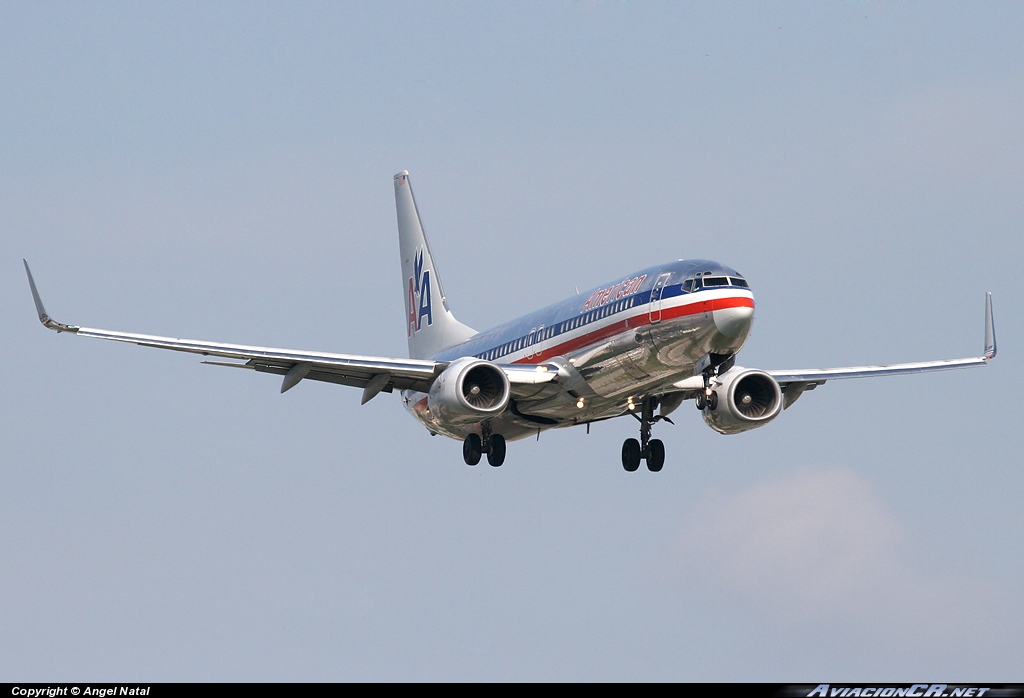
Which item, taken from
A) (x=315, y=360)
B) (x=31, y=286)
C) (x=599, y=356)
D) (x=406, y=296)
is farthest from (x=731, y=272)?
(x=406, y=296)

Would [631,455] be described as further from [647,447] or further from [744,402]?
[744,402]

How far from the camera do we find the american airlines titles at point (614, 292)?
166ft

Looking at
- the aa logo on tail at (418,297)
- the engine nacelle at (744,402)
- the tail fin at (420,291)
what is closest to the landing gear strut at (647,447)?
the engine nacelle at (744,402)

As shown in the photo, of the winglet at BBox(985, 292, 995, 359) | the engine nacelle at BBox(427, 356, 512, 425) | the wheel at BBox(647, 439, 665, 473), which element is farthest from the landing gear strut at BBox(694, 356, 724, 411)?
the winglet at BBox(985, 292, 995, 359)

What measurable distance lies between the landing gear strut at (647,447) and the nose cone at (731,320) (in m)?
8.91

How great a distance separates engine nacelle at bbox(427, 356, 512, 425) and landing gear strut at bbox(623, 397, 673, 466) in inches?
232

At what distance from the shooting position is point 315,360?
53.1 metres

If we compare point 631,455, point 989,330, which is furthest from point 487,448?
point 989,330

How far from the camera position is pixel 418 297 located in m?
71.6

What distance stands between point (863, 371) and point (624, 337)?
12739mm

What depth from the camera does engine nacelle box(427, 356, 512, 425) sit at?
171 feet

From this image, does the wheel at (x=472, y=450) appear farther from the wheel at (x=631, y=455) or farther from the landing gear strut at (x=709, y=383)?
the landing gear strut at (x=709, y=383)
